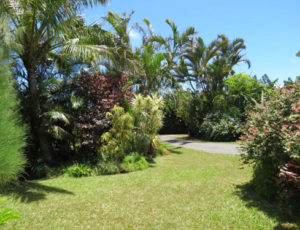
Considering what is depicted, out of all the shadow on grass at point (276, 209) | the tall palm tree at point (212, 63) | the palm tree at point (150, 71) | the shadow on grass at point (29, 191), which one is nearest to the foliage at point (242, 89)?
the tall palm tree at point (212, 63)

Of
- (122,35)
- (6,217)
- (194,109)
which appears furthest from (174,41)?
(6,217)

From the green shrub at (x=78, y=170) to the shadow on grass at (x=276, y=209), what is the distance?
466cm

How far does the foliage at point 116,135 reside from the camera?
8.14m

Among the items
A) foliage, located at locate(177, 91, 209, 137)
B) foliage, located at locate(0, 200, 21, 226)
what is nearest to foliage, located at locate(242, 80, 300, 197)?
foliage, located at locate(0, 200, 21, 226)

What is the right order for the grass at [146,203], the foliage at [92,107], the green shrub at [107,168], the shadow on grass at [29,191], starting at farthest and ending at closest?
the foliage at [92,107], the green shrub at [107,168], the shadow on grass at [29,191], the grass at [146,203]

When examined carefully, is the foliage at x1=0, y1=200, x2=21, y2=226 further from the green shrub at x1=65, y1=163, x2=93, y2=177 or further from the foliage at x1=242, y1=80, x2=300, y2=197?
the green shrub at x1=65, y1=163, x2=93, y2=177

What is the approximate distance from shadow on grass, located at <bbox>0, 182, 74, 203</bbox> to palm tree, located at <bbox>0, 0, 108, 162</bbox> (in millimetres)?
1948

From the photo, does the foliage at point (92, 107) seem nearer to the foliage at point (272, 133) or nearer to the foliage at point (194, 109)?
the foliage at point (272, 133)

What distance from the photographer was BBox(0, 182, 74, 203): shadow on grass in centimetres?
537

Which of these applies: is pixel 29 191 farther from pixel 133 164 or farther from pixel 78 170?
pixel 133 164

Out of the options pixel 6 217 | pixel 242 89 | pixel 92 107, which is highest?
pixel 242 89

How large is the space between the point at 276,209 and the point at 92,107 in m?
6.48

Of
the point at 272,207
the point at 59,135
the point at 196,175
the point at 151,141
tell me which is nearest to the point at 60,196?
the point at 59,135

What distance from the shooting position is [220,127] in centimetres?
1684
